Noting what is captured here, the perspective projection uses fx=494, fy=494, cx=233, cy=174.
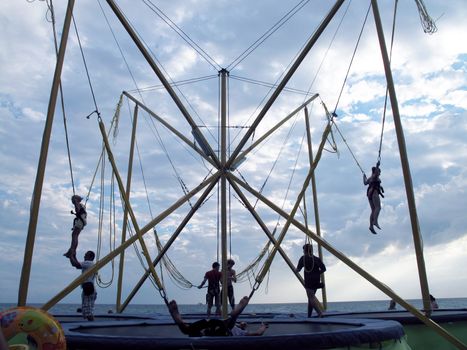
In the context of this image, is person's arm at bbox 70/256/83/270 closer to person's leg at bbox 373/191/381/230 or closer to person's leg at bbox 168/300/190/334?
person's leg at bbox 168/300/190/334

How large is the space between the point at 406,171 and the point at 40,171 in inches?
185

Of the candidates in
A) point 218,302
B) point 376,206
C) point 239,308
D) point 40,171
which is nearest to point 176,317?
point 239,308

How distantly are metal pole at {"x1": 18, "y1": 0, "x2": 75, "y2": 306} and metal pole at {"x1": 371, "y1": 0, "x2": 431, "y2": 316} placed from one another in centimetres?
427

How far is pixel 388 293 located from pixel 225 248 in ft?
8.72

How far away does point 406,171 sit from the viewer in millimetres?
6492

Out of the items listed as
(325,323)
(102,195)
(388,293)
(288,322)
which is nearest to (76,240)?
(102,195)

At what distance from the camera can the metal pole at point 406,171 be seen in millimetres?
6207

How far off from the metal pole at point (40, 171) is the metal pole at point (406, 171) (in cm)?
427

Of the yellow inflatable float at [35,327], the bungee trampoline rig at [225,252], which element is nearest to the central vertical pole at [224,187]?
the bungee trampoline rig at [225,252]

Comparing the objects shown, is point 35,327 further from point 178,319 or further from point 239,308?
point 239,308

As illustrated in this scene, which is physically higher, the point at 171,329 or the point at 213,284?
the point at 213,284

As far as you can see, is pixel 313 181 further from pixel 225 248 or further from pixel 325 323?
pixel 325 323

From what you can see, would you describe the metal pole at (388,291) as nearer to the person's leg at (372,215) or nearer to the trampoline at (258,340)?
the trampoline at (258,340)

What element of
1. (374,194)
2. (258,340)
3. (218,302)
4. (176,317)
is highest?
(374,194)
